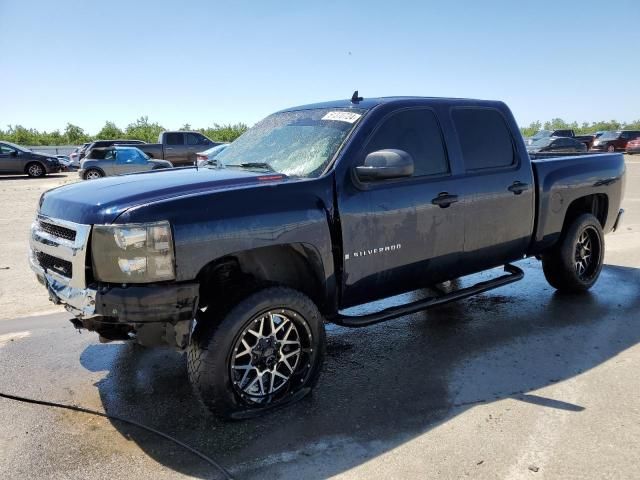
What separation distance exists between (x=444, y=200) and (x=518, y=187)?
3.40ft

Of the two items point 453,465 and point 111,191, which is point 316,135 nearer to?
point 111,191

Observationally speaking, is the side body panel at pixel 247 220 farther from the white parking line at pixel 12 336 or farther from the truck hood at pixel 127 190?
the white parking line at pixel 12 336

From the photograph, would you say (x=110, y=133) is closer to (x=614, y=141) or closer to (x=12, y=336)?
(x=614, y=141)

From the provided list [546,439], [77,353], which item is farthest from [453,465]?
[77,353]

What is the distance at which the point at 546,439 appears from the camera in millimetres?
3084

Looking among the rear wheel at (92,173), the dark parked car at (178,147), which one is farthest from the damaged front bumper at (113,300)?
the dark parked car at (178,147)

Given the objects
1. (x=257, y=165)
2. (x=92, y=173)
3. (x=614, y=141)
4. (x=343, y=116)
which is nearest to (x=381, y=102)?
(x=343, y=116)

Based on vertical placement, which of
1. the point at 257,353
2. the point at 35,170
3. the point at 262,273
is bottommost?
the point at 257,353

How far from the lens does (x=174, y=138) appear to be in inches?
989

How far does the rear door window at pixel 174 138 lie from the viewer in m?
25.0

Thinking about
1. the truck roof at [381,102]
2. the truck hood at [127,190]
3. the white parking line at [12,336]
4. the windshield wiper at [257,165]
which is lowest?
the white parking line at [12,336]

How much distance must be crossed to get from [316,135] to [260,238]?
1166mm

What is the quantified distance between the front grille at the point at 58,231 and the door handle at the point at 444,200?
8.15 feet

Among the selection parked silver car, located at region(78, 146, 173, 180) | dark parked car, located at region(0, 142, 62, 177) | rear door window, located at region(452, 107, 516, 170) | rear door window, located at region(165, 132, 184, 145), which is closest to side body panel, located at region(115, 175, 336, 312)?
rear door window, located at region(452, 107, 516, 170)
